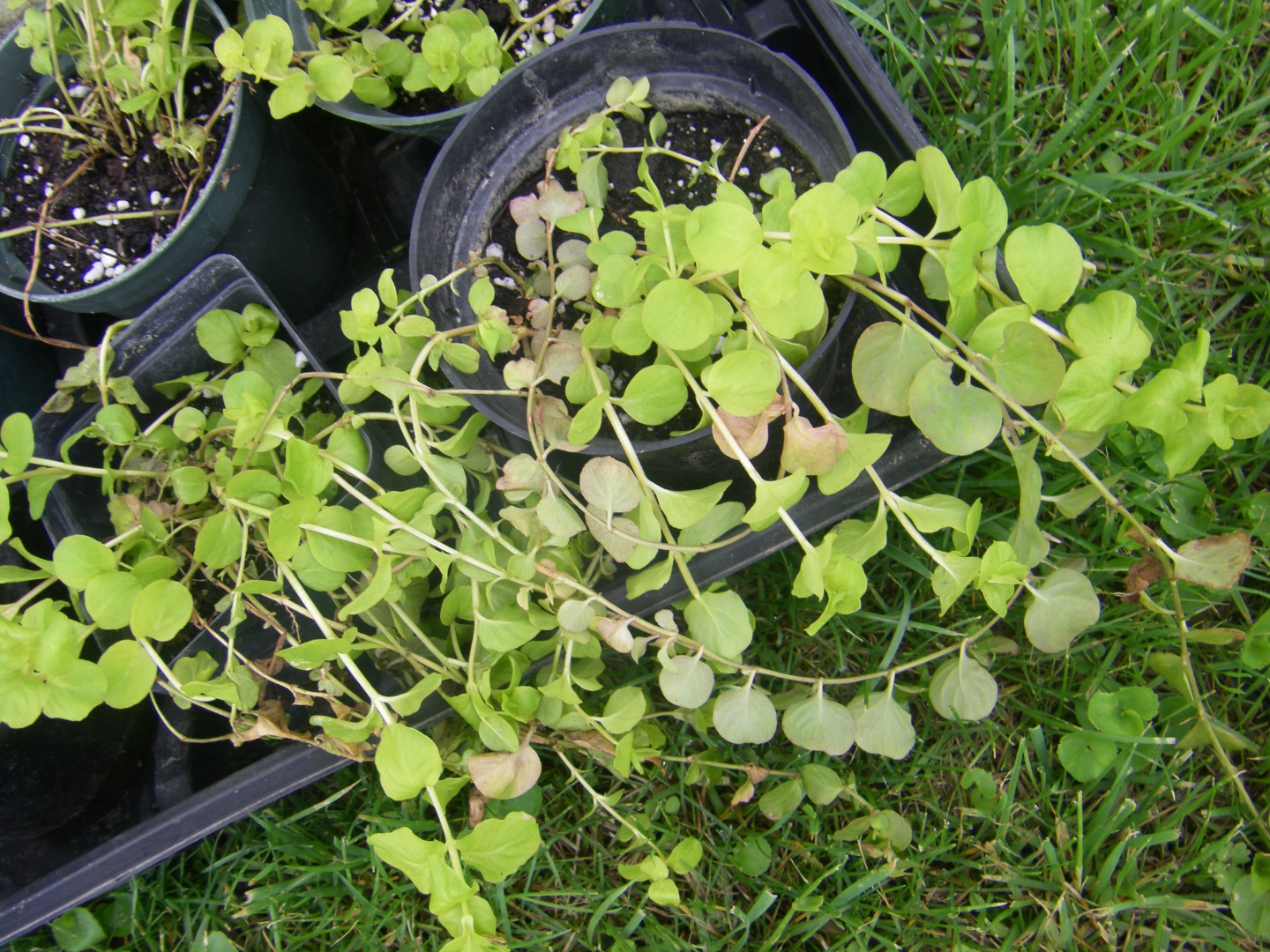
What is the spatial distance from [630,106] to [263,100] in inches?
18.0

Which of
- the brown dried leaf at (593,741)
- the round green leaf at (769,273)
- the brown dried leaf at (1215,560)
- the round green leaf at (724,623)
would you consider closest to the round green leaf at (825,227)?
the round green leaf at (769,273)

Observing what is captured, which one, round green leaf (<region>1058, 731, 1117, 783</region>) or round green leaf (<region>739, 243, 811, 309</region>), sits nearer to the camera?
round green leaf (<region>739, 243, 811, 309</region>)

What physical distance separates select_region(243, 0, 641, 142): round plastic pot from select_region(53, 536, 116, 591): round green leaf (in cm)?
45

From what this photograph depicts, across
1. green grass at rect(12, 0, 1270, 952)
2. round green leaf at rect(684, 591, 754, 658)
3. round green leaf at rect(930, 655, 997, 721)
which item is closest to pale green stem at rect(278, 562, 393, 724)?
round green leaf at rect(684, 591, 754, 658)

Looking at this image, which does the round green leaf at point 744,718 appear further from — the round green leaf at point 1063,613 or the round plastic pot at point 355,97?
the round plastic pot at point 355,97

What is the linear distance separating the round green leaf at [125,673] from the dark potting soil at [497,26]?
23.5 inches

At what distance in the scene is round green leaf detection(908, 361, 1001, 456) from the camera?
0.63 meters

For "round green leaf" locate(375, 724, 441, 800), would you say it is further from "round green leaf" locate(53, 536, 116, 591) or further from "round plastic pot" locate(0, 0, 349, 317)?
"round plastic pot" locate(0, 0, 349, 317)

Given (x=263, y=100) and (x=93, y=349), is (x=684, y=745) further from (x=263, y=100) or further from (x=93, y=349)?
→ (x=263, y=100)

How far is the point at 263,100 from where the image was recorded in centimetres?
100

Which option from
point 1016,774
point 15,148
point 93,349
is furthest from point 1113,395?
point 15,148

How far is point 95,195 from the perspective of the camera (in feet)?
3.21

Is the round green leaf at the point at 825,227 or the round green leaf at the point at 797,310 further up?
the round green leaf at the point at 825,227

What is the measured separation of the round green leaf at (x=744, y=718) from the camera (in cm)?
77
